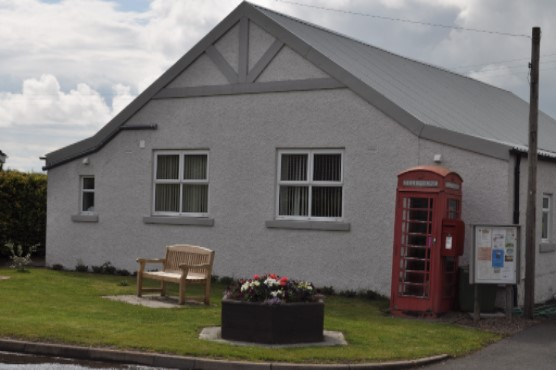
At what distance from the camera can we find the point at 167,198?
64.4ft

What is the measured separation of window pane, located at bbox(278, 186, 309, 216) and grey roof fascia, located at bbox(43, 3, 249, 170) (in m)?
3.94

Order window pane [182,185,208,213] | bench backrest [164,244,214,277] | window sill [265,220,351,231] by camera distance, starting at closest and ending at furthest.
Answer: bench backrest [164,244,214,277] → window sill [265,220,351,231] → window pane [182,185,208,213]

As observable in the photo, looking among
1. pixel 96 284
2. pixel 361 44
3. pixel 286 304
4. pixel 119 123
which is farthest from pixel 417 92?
pixel 286 304

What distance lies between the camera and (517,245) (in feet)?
46.3

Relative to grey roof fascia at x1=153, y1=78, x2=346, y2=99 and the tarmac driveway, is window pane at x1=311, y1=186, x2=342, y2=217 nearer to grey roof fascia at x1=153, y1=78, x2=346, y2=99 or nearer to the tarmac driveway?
grey roof fascia at x1=153, y1=78, x2=346, y2=99

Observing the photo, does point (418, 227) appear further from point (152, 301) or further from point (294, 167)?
point (152, 301)

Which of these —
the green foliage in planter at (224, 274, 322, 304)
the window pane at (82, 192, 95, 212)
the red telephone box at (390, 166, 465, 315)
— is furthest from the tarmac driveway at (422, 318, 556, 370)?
the window pane at (82, 192, 95, 212)

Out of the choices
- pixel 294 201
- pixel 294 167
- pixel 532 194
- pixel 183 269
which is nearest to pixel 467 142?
pixel 532 194

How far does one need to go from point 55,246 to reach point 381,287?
367 inches

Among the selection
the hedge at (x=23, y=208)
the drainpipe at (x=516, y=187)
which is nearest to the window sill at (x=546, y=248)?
the drainpipe at (x=516, y=187)

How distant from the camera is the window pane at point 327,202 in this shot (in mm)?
17062

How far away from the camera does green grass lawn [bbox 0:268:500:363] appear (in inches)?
401

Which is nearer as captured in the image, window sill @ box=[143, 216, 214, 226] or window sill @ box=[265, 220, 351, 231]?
window sill @ box=[265, 220, 351, 231]

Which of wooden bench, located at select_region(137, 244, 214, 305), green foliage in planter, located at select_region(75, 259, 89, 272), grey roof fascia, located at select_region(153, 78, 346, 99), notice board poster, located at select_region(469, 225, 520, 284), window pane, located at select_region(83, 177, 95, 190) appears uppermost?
grey roof fascia, located at select_region(153, 78, 346, 99)
